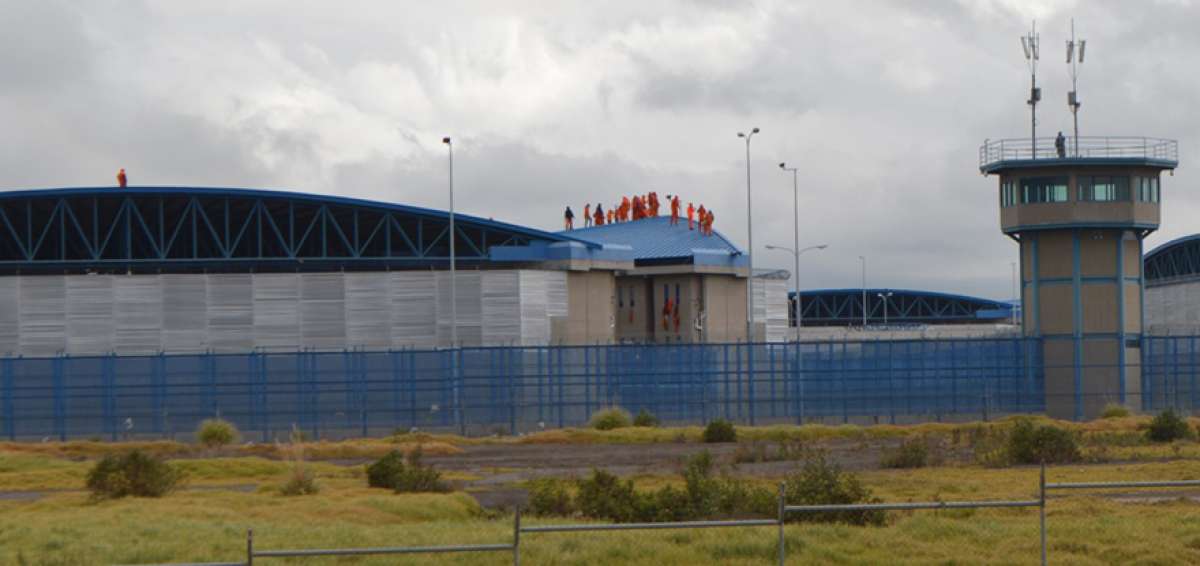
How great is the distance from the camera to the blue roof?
86750 mm

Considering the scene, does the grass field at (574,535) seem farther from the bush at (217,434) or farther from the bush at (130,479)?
the bush at (217,434)

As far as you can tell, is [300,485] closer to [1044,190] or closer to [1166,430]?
[1166,430]

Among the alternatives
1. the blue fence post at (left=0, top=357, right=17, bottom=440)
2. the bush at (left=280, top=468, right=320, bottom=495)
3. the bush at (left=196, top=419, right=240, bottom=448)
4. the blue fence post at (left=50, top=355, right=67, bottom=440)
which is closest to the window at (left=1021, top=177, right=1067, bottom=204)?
the bush at (left=196, top=419, right=240, bottom=448)

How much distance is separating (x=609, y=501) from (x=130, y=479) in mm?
10385

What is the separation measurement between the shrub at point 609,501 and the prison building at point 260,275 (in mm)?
39137

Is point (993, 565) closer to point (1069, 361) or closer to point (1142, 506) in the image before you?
point (1142, 506)

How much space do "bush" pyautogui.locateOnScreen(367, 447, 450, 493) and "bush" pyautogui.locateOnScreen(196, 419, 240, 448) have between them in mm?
20453

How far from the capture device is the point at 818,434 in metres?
57.9

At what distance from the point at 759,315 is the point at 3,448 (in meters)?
45.6

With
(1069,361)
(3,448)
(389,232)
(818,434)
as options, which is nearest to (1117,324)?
(1069,361)

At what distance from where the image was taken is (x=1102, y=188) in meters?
66.2

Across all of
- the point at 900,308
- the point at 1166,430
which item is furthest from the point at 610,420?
the point at 900,308

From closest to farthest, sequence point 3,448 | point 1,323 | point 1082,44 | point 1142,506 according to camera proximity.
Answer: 1. point 1142,506
2. point 3,448
3. point 1082,44
4. point 1,323

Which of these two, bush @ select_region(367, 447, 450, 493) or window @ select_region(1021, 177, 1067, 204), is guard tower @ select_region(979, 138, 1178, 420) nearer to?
window @ select_region(1021, 177, 1067, 204)
